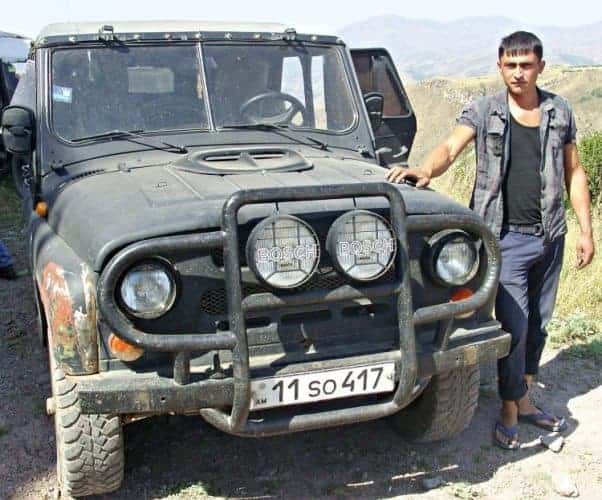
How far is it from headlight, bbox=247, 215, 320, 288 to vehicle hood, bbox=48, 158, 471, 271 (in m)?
0.12

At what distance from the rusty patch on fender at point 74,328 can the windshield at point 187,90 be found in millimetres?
1325

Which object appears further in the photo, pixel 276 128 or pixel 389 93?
pixel 389 93

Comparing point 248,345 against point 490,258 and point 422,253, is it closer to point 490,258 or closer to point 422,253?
point 422,253

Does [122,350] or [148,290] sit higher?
[148,290]

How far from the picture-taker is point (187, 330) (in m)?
2.74

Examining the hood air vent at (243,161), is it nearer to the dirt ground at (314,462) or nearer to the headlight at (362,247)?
the headlight at (362,247)

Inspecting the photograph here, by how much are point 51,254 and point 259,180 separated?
899 mm

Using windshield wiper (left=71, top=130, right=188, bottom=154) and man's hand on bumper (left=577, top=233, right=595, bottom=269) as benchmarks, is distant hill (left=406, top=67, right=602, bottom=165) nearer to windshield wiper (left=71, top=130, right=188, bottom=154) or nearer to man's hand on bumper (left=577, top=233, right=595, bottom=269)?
man's hand on bumper (left=577, top=233, right=595, bottom=269)

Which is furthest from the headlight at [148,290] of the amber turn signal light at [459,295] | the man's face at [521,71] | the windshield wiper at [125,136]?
the man's face at [521,71]

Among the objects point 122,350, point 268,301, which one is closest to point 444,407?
point 268,301

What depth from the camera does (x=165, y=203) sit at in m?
2.88

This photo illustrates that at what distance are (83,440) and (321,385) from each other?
3.13ft

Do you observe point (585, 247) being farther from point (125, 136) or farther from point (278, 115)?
point (125, 136)

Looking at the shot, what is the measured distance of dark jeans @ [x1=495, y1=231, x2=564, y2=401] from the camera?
3652 mm
